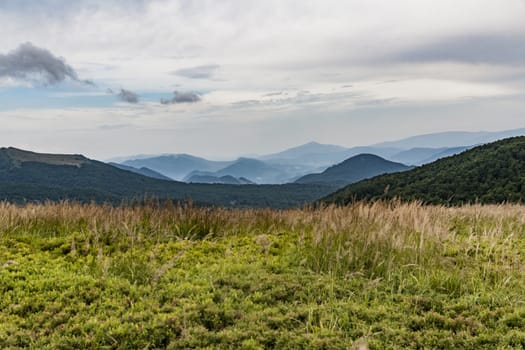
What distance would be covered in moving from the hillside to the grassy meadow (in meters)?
59.8

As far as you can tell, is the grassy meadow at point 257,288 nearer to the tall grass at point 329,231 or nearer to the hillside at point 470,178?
the tall grass at point 329,231

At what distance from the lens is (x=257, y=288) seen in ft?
20.5

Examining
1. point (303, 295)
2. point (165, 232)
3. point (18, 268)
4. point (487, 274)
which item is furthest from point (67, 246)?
point (487, 274)

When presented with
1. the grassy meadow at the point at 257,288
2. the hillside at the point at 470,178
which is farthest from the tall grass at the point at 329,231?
the hillside at the point at 470,178

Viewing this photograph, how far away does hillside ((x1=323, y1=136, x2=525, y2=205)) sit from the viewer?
245ft

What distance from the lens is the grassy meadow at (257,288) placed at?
16.7 ft

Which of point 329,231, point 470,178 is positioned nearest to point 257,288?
point 329,231

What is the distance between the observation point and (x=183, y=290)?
20.4ft

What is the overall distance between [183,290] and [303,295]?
166 centimetres

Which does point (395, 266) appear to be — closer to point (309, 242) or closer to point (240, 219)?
point (309, 242)

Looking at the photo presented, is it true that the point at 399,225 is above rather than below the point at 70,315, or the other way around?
above

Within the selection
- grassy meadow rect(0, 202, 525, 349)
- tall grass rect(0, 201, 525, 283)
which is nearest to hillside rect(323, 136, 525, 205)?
tall grass rect(0, 201, 525, 283)

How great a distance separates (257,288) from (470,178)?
93605 millimetres

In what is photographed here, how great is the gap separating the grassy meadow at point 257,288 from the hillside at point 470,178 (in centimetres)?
5981
